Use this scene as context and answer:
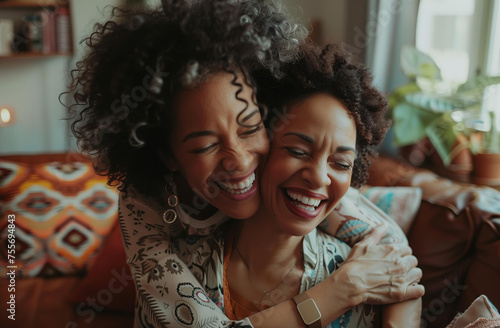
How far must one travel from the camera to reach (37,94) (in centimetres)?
429

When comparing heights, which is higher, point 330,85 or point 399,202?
point 330,85

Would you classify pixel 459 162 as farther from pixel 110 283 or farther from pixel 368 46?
pixel 110 283

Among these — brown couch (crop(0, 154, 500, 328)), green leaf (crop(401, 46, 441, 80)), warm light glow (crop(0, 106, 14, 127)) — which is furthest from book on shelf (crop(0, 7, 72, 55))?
green leaf (crop(401, 46, 441, 80))

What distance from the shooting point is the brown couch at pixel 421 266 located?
5.02 feet

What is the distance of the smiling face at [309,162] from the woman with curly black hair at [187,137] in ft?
0.17

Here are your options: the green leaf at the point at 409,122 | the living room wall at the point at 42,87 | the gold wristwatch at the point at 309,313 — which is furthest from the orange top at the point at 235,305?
the living room wall at the point at 42,87

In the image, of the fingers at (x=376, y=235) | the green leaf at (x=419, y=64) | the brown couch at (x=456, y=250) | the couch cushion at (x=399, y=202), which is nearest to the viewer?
the fingers at (x=376, y=235)

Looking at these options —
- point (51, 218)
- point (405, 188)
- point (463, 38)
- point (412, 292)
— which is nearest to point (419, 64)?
point (463, 38)

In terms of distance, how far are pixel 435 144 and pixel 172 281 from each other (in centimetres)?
183

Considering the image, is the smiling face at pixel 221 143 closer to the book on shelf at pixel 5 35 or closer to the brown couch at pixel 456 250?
the brown couch at pixel 456 250

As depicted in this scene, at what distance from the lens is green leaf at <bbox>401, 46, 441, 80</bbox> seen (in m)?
2.65

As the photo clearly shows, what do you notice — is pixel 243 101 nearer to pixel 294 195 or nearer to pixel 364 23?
pixel 294 195

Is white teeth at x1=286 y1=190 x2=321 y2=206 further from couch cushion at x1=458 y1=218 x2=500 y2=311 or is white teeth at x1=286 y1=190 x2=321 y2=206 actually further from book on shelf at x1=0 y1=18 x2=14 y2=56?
book on shelf at x1=0 y1=18 x2=14 y2=56

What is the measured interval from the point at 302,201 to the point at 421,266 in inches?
28.3
